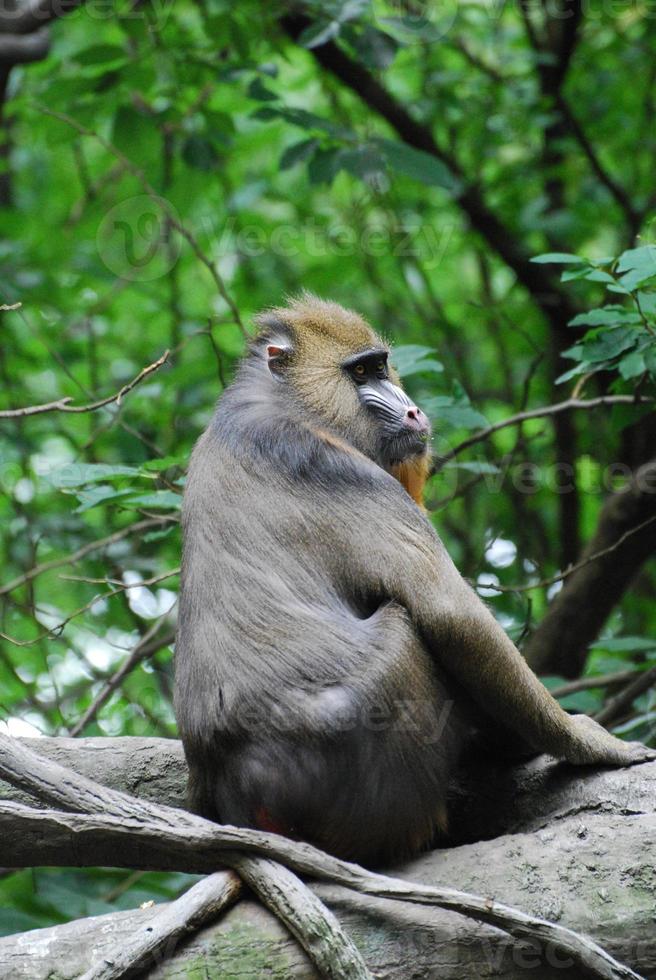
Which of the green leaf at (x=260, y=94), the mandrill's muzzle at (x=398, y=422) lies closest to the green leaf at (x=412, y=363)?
the mandrill's muzzle at (x=398, y=422)

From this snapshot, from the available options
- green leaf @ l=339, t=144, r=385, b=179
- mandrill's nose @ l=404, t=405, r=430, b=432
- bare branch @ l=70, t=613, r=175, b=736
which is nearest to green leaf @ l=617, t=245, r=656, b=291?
mandrill's nose @ l=404, t=405, r=430, b=432

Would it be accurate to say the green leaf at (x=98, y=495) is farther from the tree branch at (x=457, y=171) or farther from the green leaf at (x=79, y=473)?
the tree branch at (x=457, y=171)

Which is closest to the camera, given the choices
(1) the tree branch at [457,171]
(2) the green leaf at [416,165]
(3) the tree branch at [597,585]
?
(3) the tree branch at [597,585]

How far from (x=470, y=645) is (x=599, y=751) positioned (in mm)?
669

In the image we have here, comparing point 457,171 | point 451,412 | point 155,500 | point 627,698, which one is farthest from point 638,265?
point 457,171

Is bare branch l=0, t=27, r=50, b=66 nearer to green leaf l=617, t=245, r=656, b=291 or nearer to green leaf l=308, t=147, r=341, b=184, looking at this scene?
green leaf l=308, t=147, r=341, b=184

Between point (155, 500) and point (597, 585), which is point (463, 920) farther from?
point (597, 585)

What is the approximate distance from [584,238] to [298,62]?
379 cm

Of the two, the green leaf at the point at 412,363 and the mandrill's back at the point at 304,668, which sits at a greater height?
the green leaf at the point at 412,363

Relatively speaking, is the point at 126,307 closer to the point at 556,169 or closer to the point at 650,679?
the point at 556,169

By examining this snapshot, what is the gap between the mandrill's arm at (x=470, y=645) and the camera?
4512 mm

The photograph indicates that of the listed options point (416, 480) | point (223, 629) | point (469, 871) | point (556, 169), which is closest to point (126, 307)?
point (556, 169)

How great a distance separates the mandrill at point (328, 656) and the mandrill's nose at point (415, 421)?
0.94 feet

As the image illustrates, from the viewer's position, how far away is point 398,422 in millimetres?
5312
